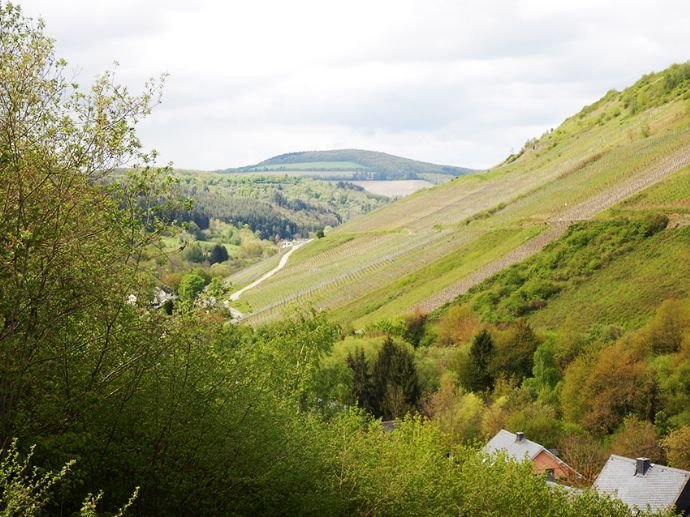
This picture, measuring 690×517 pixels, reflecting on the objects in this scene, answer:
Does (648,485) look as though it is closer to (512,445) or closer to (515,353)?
(512,445)

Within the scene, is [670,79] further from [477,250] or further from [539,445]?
[539,445]

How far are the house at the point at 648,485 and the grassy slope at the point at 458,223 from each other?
38.3 meters

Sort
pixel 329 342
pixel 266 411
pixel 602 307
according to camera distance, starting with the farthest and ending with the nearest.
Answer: pixel 602 307
pixel 329 342
pixel 266 411

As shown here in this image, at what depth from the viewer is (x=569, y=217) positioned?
96.1 meters

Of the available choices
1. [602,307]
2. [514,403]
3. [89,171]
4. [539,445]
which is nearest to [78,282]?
[89,171]

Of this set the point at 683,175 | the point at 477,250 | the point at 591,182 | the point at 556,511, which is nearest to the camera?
the point at 556,511

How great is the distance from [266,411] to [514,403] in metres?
41.0

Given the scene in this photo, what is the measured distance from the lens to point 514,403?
6031cm

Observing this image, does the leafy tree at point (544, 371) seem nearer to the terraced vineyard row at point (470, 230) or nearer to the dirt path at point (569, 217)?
the terraced vineyard row at point (470, 230)

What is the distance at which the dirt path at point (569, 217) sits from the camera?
8775 centimetres

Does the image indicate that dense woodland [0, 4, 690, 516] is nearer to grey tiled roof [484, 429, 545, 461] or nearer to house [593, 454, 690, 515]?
house [593, 454, 690, 515]

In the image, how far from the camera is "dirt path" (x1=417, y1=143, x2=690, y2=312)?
288 feet

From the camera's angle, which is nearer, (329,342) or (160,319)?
(160,319)

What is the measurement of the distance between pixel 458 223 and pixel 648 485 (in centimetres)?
8193
